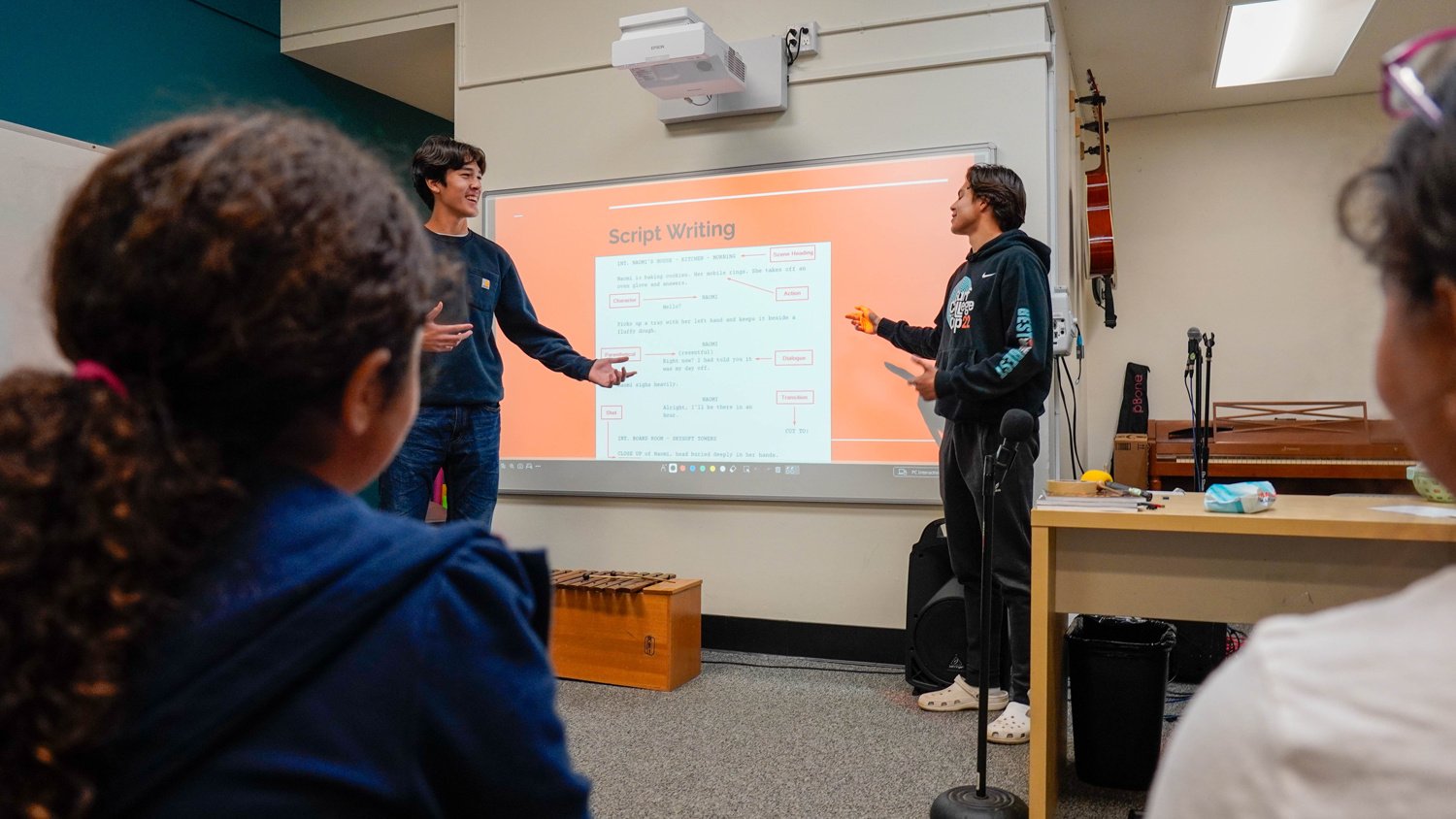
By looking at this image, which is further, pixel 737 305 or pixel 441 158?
pixel 737 305

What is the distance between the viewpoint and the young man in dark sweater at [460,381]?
2805 millimetres

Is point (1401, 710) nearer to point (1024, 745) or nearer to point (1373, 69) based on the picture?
point (1024, 745)

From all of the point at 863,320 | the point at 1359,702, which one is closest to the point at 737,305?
the point at 863,320

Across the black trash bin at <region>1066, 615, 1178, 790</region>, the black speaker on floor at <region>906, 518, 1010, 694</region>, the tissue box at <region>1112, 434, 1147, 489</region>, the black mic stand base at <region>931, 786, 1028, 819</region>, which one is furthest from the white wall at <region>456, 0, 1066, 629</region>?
the tissue box at <region>1112, 434, 1147, 489</region>

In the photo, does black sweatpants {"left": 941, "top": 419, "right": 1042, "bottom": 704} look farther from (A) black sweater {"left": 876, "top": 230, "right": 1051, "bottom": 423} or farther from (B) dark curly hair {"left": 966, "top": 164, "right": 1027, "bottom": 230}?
(B) dark curly hair {"left": 966, "top": 164, "right": 1027, "bottom": 230}

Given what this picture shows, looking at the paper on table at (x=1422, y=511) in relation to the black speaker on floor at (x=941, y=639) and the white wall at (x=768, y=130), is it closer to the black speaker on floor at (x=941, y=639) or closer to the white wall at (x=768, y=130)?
the black speaker on floor at (x=941, y=639)

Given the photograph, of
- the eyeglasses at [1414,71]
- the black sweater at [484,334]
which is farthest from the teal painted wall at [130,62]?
the eyeglasses at [1414,71]

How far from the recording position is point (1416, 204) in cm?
45

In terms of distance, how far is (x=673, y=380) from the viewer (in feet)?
12.0

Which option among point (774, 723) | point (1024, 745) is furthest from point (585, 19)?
point (1024, 745)

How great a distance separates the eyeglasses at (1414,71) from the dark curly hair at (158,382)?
0.55 metres

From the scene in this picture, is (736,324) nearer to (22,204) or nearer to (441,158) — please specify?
(441,158)

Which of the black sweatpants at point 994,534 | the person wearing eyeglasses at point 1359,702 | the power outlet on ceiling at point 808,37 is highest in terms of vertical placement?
the power outlet on ceiling at point 808,37

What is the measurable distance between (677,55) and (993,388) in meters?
1.52
